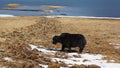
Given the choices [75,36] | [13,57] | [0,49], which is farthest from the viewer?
[75,36]

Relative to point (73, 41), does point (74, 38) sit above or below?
above

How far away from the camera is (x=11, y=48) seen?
45.8ft

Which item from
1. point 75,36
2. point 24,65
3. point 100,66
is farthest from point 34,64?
point 75,36

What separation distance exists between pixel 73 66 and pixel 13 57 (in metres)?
2.14

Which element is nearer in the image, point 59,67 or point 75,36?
point 59,67

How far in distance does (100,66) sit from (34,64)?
2999 millimetres

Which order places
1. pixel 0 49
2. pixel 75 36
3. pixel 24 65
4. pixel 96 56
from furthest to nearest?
pixel 75 36, pixel 96 56, pixel 0 49, pixel 24 65

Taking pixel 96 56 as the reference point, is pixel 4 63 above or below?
above

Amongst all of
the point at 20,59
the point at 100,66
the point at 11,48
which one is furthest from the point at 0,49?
the point at 100,66

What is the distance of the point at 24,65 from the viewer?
11.2 metres

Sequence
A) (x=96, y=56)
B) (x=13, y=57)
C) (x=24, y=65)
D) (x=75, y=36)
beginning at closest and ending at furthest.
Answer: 1. (x=24, y=65)
2. (x=13, y=57)
3. (x=96, y=56)
4. (x=75, y=36)

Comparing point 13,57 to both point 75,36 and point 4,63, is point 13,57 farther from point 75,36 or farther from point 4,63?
point 75,36

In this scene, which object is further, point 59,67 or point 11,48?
point 11,48

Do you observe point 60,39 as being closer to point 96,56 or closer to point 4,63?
point 96,56
